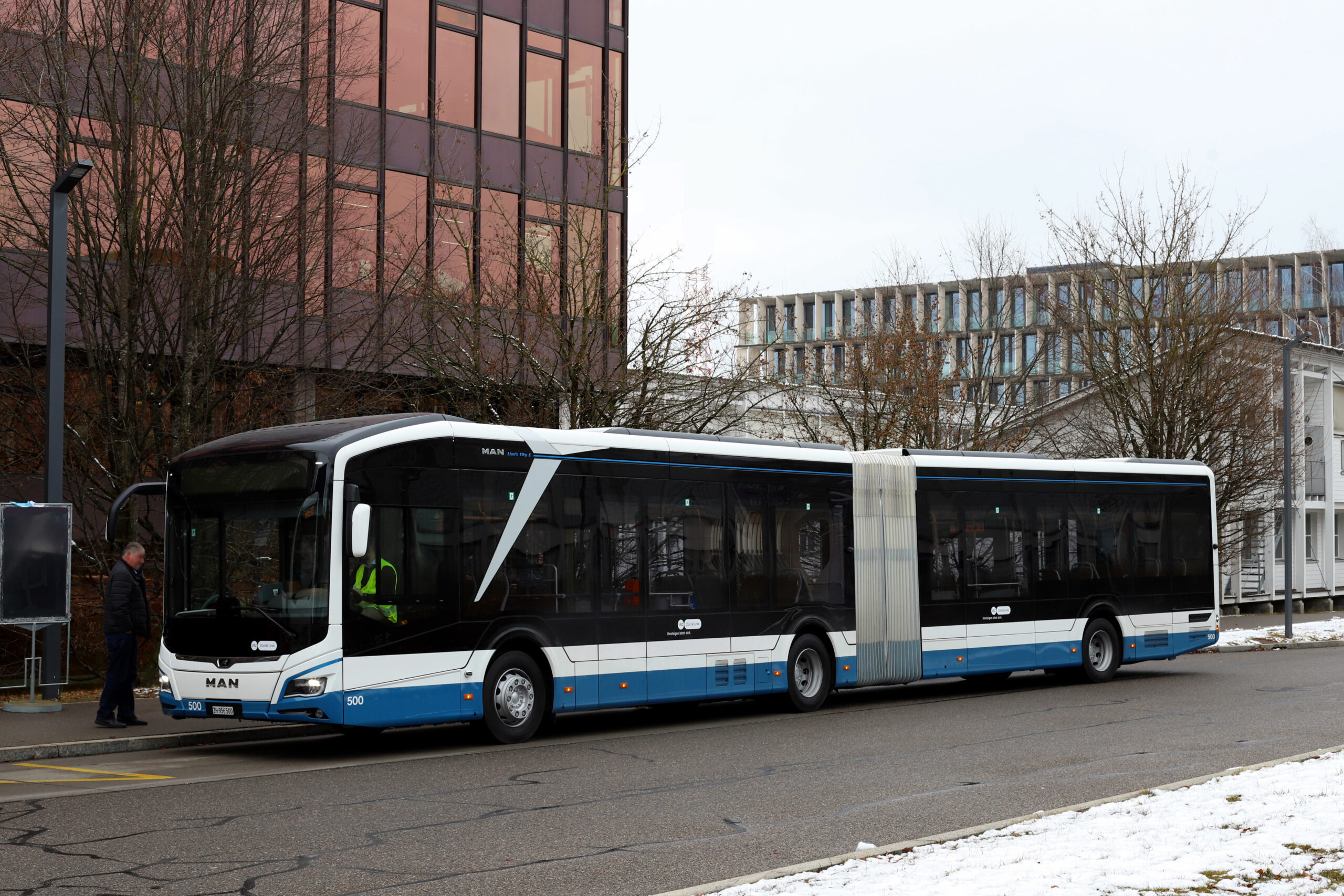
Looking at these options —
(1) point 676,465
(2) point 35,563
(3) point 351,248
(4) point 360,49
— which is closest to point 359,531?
(1) point 676,465

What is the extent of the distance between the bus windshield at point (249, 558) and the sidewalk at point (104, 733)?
1.02 meters

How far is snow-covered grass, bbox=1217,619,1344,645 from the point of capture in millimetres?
31719

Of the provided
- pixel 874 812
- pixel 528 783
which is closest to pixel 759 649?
pixel 528 783

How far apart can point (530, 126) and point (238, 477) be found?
18901 mm

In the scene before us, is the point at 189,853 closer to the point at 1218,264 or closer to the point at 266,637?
the point at 266,637

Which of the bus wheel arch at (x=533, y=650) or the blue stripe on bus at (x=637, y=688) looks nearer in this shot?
the blue stripe on bus at (x=637, y=688)

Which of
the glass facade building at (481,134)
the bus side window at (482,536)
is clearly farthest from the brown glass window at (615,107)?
the bus side window at (482,536)

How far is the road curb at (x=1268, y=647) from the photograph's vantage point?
29.7 metres

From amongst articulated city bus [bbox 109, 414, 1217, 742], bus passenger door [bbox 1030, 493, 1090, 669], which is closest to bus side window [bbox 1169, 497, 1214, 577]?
articulated city bus [bbox 109, 414, 1217, 742]

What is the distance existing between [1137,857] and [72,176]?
12.8 m

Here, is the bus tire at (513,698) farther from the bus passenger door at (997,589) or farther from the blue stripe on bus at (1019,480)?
the bus passenger door at (997,589)

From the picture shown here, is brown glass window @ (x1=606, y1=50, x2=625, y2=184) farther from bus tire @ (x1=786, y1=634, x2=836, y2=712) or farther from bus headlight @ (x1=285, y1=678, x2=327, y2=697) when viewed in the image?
bus headlight @ (x1=285, y1=678, x2=327, y2=697)

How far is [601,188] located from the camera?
23.8 m

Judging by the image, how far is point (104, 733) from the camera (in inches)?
547
